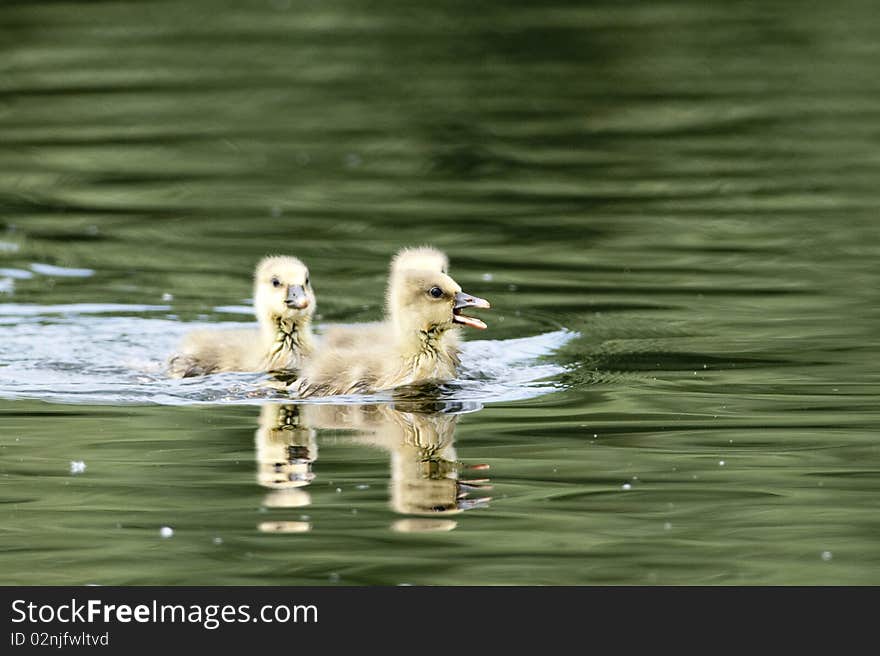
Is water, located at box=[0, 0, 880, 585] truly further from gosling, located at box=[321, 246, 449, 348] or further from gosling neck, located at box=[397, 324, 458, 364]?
gosling, located at box=[321, 246, 449, 348]

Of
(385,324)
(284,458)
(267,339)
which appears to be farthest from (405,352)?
(284,458)

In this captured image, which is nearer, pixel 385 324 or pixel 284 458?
pixel 284 458

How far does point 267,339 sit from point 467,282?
2.04m

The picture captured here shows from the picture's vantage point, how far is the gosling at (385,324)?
921 cm

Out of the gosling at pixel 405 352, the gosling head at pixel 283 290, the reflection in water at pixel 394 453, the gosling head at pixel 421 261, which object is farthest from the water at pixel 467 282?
the gosling head at pixel 421 261

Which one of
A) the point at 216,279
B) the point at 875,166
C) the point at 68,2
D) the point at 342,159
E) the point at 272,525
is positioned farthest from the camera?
the point at 68,2

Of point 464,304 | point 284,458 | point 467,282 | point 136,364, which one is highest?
point 467,282

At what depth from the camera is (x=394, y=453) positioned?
7.94m

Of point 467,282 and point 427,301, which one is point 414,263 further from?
point 467,282

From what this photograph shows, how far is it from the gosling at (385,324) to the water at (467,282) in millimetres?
549

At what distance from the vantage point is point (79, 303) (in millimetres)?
11156
